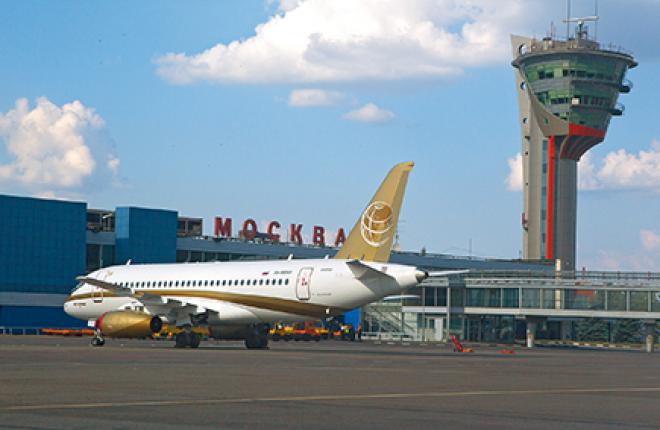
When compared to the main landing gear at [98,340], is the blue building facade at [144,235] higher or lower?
higher

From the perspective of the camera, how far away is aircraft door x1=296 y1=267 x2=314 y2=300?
1949 inches

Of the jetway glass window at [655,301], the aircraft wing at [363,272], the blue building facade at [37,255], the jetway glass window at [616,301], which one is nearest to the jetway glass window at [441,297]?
the jetway glass window at [616,301]

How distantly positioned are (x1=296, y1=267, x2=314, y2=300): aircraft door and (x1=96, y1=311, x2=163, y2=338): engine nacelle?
7703 millimetres

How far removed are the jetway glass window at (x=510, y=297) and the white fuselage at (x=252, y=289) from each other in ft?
151

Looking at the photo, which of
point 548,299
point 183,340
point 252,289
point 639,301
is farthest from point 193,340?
point 548,299

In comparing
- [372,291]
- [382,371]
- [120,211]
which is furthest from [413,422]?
[120,211]

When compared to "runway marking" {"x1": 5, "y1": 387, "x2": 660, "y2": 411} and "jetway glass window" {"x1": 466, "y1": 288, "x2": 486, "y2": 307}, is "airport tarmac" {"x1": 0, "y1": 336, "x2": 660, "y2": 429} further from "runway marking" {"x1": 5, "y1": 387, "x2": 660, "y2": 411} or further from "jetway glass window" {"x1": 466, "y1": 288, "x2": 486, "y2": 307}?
"jetway glass window" {"x1": 466, "y1": 288, "x2": 486, "y2": 307}

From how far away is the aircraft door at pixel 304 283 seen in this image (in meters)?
49.5

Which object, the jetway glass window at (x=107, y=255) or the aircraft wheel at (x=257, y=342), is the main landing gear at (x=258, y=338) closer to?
the aircraft wheel at (x=257, y=342)

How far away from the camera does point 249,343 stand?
5488 cm

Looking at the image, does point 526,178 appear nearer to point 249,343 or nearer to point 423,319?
point 423,319

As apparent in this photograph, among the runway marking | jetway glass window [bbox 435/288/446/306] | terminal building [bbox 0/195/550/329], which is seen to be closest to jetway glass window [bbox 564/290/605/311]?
jetway glass window [bbox 435/288/446/306]

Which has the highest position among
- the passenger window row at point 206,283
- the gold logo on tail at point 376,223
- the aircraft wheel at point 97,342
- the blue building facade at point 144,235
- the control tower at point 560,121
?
the control tower at point 560,121

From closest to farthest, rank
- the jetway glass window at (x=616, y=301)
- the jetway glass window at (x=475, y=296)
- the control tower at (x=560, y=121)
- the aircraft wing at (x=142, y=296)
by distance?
the aircraft wing at (x=142, y=296), the jetway glass window at (x=616, y=301), the jetway glass window at (x=475, y=296), the control tower at (x=560, y=121)
